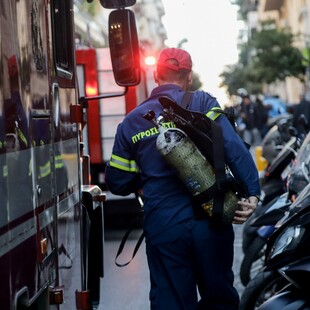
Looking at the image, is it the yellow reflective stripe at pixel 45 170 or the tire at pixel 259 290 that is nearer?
the yellow reflective stripe at pixel 45 170

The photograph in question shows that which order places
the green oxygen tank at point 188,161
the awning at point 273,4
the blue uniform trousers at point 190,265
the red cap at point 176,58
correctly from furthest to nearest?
the awning at point 273,4 < the red cap at point 176,58 < the blue uniform trousers at point 190,265 < the green oxygen tank at point 188,161

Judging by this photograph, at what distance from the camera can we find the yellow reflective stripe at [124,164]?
5.37m

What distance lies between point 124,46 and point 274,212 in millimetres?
2419

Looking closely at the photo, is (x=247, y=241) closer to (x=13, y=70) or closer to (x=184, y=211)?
(x=184, y=211)

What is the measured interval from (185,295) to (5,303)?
6.27 ft

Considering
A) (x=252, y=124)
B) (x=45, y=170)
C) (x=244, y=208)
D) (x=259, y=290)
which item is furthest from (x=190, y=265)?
(x=252, y=124)

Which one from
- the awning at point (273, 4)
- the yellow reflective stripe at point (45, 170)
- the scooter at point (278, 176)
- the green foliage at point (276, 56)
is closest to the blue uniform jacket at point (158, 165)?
the yellow reflective stripe at point (45, 170)

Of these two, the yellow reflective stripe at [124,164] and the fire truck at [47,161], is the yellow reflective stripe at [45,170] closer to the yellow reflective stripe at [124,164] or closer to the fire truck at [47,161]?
the fire truck at [47,161]

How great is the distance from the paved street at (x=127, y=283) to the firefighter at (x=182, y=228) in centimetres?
281

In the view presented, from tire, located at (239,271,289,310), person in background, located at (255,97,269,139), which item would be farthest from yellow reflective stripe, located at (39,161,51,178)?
person in background, located at (255,97,269,139)

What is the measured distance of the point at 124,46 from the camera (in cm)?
557

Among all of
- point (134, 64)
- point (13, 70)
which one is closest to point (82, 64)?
point (134, 64)

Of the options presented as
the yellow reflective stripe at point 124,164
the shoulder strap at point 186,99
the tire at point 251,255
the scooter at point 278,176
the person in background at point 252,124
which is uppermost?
the shoulder strap at point 186,99

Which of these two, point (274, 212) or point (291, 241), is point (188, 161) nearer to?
point (291, 241)
